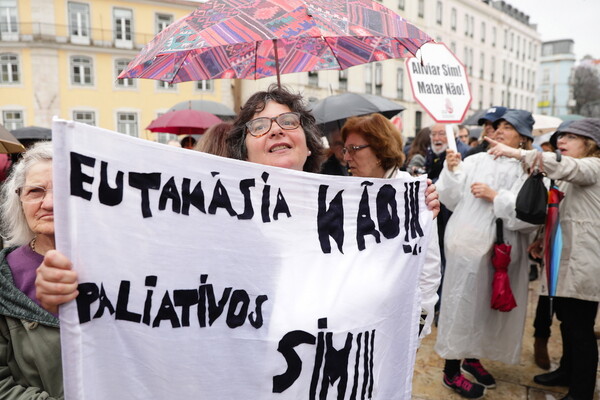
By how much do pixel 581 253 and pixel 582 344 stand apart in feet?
1.99

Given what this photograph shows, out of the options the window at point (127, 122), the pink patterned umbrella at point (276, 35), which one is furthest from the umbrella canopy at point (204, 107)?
the window at point (127, 122)

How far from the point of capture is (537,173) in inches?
110

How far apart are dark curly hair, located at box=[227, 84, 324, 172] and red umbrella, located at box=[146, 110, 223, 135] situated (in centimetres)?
413

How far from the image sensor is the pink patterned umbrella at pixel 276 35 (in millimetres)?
1672

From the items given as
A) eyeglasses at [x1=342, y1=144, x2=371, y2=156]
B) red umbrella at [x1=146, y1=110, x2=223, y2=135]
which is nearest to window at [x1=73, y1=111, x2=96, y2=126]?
red umbrella at [x1=146, y1=110, x2=223, y2=135]

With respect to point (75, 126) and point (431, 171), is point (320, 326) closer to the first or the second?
point (75, 126)

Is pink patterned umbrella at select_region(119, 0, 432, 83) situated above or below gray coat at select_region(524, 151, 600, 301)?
above

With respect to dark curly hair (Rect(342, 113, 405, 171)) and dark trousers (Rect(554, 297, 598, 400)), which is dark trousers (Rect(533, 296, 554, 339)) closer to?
dark trousers (Rect(554, 297, 598, 400))

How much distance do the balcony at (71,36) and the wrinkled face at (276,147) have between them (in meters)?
27.3

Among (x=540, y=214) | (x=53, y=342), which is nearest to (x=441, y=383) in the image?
(x=540, y=214)

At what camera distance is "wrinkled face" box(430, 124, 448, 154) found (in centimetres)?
473

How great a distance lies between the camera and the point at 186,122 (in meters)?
6.23

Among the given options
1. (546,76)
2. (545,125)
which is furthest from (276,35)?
(546,76)

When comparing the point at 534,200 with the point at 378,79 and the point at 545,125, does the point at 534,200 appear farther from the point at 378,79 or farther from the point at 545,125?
the point at 378,79
